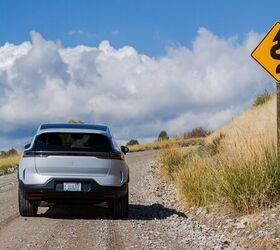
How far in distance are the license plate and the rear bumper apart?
6 centimetres

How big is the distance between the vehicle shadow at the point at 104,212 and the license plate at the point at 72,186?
0.91 meters

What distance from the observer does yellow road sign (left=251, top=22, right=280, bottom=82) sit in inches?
519

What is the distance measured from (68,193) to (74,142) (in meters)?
1.10

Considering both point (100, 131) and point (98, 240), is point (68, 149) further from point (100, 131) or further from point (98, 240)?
A: point (98, 240)

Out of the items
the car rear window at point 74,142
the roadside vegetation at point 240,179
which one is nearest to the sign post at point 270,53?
the roadside vegetation at point 240,179

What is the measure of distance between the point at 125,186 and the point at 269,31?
4.27 m

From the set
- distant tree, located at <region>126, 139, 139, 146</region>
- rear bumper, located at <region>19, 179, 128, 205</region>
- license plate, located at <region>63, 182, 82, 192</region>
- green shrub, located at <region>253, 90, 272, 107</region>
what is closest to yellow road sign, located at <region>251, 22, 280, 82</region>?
rear bumper, located at <region>19, 179, 128, 205</region>

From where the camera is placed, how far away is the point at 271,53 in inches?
522

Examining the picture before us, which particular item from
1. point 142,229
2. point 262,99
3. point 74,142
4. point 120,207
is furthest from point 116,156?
point 262,99

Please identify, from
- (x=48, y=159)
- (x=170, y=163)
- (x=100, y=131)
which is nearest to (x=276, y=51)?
(x=100, y=131)

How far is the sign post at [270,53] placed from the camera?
13172 millimetres

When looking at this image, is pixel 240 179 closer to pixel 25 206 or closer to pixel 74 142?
pixel 74 142

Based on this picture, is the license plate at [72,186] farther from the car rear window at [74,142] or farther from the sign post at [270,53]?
the sign post at [270,53]

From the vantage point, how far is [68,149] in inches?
512
